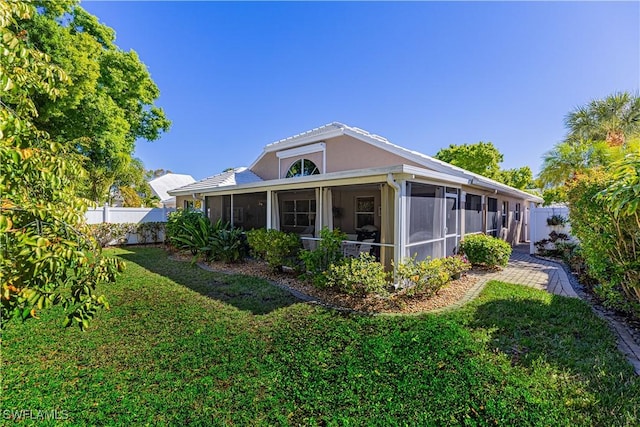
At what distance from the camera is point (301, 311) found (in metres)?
5.97

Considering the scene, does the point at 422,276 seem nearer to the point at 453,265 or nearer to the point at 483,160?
the point at 453,265

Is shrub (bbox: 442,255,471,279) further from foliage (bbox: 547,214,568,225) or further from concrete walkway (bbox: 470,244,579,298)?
foliage (bbox: 547,214,568,225)

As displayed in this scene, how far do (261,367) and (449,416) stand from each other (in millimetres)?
2353

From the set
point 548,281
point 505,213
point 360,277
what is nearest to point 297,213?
point 360,277

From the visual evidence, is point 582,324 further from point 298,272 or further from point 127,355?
point 127,355

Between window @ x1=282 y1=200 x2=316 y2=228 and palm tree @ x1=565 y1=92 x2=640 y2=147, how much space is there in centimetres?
1563

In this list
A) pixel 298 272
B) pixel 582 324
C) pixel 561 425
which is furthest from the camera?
pixel 298 272

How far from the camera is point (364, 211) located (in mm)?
13148

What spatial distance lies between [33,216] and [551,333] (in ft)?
23.1

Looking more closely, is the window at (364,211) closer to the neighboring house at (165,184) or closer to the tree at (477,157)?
the tree at (477,157)

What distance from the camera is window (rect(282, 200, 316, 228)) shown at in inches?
490

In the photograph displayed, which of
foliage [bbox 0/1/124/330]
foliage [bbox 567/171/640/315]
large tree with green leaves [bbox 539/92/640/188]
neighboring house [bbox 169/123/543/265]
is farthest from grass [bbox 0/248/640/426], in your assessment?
large tree with green leaves [bbox 539/92/640/188]

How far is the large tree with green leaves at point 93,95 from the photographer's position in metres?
12.2

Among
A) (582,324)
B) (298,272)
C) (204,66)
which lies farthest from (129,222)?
(582,324)
